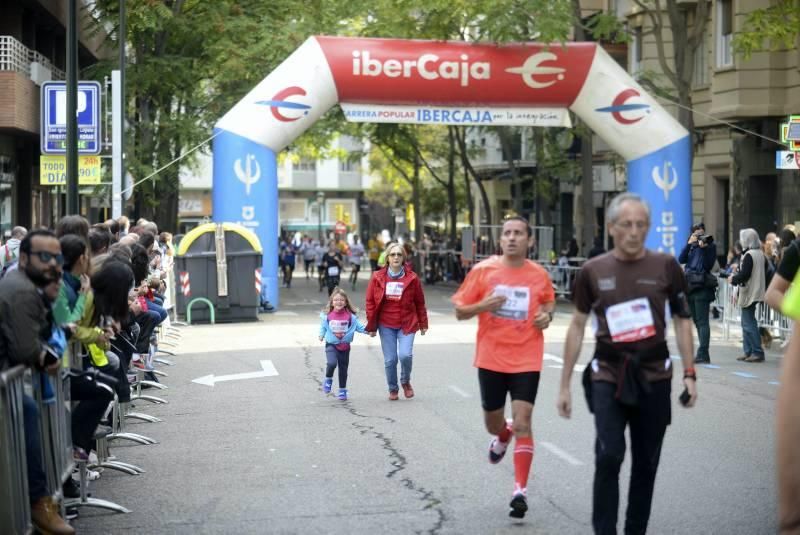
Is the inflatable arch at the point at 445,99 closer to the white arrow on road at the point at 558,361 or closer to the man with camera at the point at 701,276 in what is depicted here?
the man with camera at the point at 701,276

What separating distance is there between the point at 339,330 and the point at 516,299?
6012mm

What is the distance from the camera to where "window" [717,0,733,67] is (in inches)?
1261

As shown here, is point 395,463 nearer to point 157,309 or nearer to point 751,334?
point 157,309

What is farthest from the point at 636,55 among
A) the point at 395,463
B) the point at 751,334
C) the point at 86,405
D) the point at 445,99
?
the point at 86,405

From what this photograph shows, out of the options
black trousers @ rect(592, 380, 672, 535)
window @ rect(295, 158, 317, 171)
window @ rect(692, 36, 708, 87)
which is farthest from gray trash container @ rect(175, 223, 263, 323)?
window @ rect(295, 158, 317, 171)

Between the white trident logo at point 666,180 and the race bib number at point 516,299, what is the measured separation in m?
20.3

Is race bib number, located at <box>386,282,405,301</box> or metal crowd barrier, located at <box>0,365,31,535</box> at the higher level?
race bib number, located at <box>386,282,405,301</box>

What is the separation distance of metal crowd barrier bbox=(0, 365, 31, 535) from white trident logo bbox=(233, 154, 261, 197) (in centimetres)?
2081

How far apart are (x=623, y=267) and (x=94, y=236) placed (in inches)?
226

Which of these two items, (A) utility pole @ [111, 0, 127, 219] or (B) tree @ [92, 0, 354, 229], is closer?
(A) utility pole @ [111, 0, 127, 219]

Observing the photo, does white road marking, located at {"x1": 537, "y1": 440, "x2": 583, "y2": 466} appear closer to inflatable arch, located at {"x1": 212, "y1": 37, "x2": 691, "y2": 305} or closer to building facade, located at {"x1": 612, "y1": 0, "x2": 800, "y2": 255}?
inflatable arch, located at {"x1": 212, "y1": 37, "x2": 691, "y2": 305}

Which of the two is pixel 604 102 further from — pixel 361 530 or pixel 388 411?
pixel 361 530

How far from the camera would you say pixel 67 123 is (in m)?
17.8

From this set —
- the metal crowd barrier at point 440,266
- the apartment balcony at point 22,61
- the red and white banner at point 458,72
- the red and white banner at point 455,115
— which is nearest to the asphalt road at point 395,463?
the red and white banner at point 458,72
